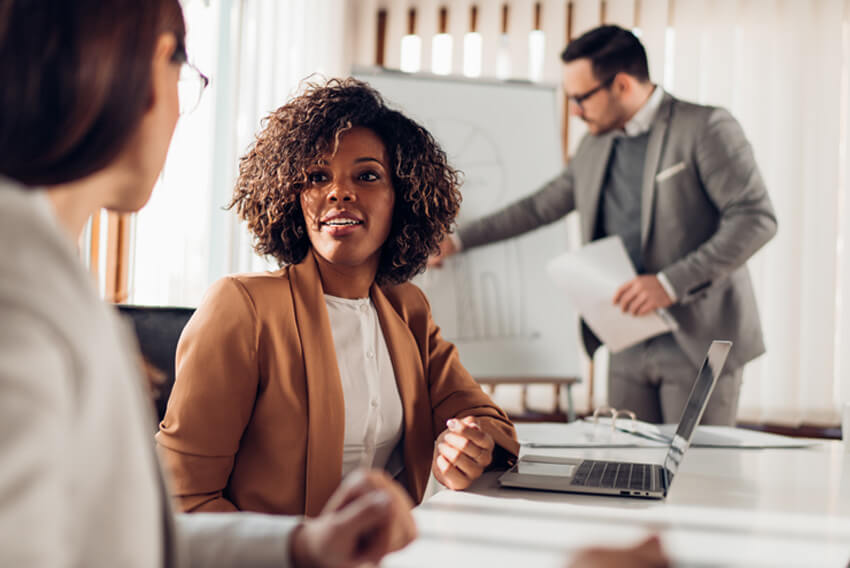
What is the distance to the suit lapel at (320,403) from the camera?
3.48 feet

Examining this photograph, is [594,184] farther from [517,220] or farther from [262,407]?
[262,407]

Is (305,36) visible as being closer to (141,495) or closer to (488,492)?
(488,492)

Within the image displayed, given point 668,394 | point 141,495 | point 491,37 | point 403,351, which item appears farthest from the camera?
point 491,37

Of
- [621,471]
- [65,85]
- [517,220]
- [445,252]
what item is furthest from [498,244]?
[65,85]

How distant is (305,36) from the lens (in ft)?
11.5

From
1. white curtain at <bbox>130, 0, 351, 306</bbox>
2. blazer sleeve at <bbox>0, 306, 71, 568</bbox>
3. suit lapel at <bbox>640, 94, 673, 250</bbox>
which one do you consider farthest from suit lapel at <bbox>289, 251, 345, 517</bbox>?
suit lapel at <bbox>640, 94, 673, 250</bbox>

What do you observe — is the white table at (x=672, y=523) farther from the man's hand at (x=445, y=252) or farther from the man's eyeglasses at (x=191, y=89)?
the man's hand at (x=445, y=252)

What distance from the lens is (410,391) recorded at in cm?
123

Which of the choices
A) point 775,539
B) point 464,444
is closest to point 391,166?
point 464,444

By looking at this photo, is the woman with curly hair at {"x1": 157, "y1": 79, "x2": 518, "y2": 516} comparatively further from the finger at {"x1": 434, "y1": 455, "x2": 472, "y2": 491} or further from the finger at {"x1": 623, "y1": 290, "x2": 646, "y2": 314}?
the finger at {"x1": 623, "y1": 290, "x2": 646, "y2": 314}

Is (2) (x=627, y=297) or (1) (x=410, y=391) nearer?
(1) (x=410, y=391)

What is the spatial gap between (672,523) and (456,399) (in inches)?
18.1

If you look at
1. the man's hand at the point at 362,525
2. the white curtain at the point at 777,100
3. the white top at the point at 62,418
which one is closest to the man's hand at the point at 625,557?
the man's hand at the point at 362,525

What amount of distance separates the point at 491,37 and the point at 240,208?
3.11 m
